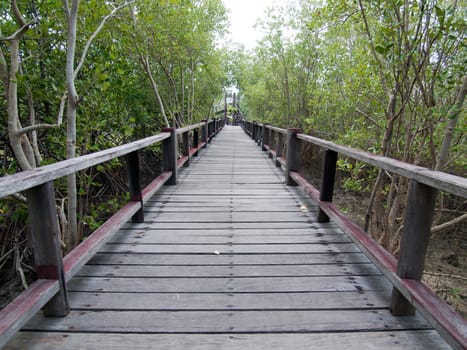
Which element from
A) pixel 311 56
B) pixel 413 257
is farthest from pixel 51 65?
pixel 311 56

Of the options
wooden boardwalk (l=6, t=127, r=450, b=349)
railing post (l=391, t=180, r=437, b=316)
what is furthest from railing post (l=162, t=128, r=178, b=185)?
railing post (l=391, t=180, r=437, b=316)

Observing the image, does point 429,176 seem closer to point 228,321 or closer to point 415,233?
point 415,233

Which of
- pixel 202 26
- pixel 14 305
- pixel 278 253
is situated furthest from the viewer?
pixel 202 26

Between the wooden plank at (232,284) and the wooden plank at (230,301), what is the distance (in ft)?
0.15

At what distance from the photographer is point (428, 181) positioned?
134 centimetres

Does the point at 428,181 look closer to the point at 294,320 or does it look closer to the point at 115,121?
the point at 294,320

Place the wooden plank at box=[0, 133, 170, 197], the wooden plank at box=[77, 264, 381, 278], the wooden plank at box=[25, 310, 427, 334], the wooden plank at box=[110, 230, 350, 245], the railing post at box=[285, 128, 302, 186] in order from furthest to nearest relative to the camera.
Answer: the railing post at box=[285, 128, 302, 186] → the wooden plank at box=[110, 230, 350, 245] → the wooden plank at box=[77, 264, 381, 278] → the wooden plank at box=[25, 310, 427, 334] → the wooden plank at box=[0, 133, 170, 197]

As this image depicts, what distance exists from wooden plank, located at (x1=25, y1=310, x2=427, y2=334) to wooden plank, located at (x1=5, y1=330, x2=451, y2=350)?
4cm

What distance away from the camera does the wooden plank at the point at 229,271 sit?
6.62 ft

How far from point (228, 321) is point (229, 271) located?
0.52 metres

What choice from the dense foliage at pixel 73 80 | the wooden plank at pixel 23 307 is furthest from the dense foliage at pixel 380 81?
the wooden plank at pixel 23 307

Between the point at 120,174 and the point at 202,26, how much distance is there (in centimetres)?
429

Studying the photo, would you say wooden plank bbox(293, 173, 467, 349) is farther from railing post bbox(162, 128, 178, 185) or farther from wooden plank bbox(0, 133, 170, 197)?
railing post bbox(162, 128, 178, 185)

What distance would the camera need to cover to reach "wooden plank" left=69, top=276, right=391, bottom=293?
1847mm
